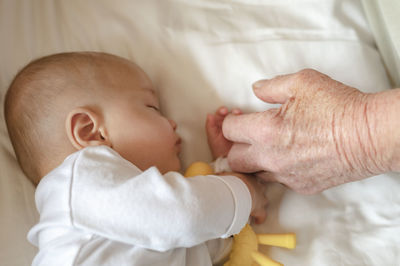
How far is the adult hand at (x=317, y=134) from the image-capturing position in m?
0.72

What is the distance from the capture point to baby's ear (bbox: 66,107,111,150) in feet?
2.79

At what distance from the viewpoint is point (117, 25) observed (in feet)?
3.86

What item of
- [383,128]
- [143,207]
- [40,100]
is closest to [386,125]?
[383,128]

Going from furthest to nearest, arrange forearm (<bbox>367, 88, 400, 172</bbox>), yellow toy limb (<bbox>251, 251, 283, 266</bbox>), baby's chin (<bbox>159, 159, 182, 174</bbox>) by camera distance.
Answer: baby's chin (<bbox>159, 159, 182, 174</bbox>)
yellow toy limb (<bbox>251, 251, 283, 266</bbox>)
forearm (<bbox>367, 88, 400, 172</bbox>)

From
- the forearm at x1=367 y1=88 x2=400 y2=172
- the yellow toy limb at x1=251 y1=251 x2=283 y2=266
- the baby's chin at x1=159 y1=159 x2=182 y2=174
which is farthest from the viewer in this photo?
the baby's chin at x1=159 y1=159 x2=182 y2=174

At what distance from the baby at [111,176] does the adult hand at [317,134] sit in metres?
0.10

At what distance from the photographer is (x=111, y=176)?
0.75 metres

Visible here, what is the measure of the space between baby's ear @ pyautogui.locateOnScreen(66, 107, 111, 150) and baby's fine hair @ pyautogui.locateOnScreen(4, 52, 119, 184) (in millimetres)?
51

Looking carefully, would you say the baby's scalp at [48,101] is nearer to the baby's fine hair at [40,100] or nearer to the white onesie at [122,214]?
the baby's fine hair at [40,100]

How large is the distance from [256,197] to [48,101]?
1.94ft

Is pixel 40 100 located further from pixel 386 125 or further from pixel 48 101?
pixel 386 125

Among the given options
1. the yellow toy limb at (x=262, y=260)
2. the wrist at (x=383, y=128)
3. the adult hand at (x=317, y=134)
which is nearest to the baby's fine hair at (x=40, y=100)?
the adult hand at (x=317, y=134)

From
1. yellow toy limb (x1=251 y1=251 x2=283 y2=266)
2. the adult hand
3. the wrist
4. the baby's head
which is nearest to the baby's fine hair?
the baby's head

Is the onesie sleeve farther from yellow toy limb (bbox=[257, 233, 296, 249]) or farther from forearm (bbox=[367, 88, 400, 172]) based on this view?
forearm (bbox=[367, 88, 400, 172])
